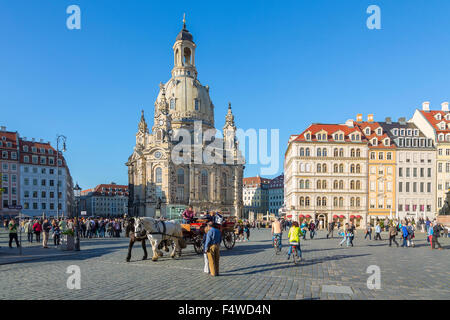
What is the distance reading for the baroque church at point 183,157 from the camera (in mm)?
83688

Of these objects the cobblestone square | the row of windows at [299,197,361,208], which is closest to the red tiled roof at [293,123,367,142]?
the row of windows at [299,197,361,208]

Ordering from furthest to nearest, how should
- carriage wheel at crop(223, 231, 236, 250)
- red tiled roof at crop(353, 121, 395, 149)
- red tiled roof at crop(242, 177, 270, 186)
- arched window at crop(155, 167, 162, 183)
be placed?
1. red tiled roof at crop(242, 177, 270, 186)
2. arched window at crop(155, 167, 162, 183)
3. red tiled roof at crop(353, 121, 395, 149)
4. carriage wheel at crop(223, 231, 236, 250)

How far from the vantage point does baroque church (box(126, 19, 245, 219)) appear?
8369cm

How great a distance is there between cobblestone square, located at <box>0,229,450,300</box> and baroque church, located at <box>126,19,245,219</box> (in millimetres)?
61384

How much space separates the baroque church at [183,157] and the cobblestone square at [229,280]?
201 feet

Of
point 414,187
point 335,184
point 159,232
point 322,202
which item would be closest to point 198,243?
point 159,232

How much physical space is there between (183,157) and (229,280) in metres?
76.4

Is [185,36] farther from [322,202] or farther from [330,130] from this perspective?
[322,202]

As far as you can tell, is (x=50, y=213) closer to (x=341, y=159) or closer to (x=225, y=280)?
(x=341, y=159)

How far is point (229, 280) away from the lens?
11.6 metres

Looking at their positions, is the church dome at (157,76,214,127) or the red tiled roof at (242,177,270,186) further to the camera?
the red tiled roof at (242,177,270,186)

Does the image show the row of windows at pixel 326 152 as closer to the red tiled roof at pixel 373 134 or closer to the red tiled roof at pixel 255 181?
the red tiled roof at pixel 373 134

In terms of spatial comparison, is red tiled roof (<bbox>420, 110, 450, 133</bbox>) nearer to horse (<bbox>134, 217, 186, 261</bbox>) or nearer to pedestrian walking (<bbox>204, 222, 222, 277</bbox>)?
horse (<bbox>134, 217, 186, 261</bbox>)

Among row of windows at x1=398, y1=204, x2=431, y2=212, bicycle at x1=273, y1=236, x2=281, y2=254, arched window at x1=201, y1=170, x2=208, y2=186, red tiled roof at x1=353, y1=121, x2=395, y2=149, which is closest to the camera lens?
bicycle at x1=273, y1=236, x2=281, y2=254
